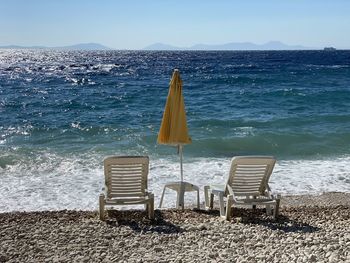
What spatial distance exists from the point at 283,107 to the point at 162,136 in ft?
62.2

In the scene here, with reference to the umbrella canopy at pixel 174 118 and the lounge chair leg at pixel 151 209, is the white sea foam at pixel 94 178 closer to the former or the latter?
the umbrella canopy at pixel 174 118

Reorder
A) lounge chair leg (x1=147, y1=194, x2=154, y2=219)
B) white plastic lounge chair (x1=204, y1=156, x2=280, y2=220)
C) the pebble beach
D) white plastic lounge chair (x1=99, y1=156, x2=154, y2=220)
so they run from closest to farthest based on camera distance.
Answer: the pebble beach → lounge chair leg (x1=147, y1=194, x2=154, y2=219) → white plastic lounge chair (x1=99, y1=156, x2=154, y2=220) → white plastic lounge chair (x1=204, y1=156, x2=280, y2=220)

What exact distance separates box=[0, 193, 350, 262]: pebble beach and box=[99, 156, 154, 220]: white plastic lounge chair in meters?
0.25

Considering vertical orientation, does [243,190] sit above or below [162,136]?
below

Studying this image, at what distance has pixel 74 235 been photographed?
6.76 m

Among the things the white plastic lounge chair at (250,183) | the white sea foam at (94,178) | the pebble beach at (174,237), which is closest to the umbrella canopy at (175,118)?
the white plastic lounge chair at (250,183)

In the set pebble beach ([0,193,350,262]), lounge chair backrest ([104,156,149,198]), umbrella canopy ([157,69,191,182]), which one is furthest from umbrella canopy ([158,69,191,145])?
pebble beach ([0,193,350,262])

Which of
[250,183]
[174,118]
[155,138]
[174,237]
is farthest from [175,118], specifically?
[155,138]

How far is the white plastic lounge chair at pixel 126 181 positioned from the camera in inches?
312

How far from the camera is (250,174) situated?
8297mm

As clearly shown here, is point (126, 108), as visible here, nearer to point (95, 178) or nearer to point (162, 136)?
point (95, 178)

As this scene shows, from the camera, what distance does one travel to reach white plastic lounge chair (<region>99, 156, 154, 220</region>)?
26.0ft

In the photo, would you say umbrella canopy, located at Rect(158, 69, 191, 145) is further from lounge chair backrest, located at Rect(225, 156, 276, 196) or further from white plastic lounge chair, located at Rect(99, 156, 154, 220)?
lounge chair backrest, located at Rect(225, 156, 276, 196)

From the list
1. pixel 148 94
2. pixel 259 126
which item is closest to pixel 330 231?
pixel 259 126
